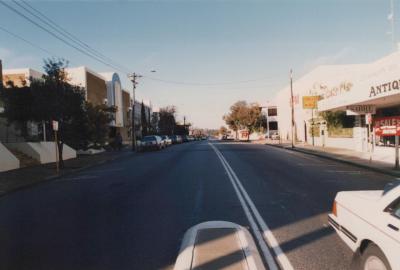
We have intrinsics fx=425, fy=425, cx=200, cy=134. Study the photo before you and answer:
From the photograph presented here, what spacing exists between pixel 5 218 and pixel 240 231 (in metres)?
5.98

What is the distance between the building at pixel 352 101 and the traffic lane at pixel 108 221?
13119 millimetres

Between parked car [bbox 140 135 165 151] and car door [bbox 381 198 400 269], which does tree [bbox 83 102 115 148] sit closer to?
parked car [bbox 140 135 165 151]

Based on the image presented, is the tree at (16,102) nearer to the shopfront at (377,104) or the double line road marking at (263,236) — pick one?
the double line road marking at (263,236)

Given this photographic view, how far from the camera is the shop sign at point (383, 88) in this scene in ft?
66.9

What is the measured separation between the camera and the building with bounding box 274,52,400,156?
2352 centimetres

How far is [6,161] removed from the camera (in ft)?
75.5

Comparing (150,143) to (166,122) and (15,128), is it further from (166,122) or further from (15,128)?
(166,122)

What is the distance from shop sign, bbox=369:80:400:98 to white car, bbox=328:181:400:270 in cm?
1702

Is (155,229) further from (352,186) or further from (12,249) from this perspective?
(352,186)

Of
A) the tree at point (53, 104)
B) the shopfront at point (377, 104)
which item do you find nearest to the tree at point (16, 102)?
the tree at point (53, 104)

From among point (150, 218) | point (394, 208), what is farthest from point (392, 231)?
point (150, 218)

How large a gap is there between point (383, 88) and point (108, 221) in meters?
17.9

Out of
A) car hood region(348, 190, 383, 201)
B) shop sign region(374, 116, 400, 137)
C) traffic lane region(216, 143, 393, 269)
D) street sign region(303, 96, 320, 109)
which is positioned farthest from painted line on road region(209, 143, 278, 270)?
street sign region(303, 96, 320, 109)

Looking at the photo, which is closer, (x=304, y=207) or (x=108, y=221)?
(x=108, y=221)
